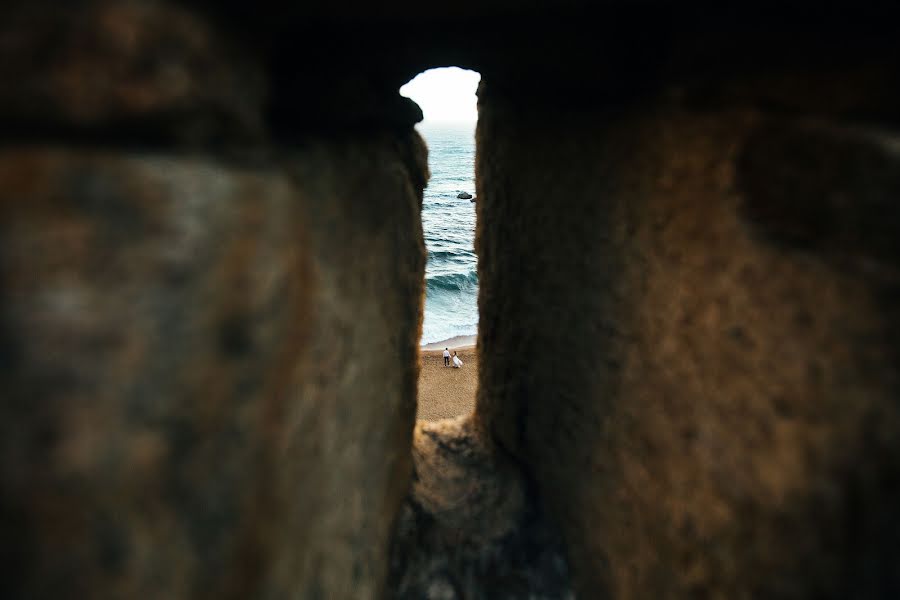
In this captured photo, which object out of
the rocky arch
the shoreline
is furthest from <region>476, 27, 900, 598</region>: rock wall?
the shoreline

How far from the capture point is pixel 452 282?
1323cm

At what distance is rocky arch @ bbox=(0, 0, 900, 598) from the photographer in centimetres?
63

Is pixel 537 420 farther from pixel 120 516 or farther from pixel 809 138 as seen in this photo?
pixel 120 516

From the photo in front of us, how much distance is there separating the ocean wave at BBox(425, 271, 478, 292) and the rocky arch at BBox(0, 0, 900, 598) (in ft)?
35.8

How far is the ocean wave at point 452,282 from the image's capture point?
1296cm

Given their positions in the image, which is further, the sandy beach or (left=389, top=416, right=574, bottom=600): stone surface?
the sandy beach

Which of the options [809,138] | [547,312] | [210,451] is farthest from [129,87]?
[547,312]

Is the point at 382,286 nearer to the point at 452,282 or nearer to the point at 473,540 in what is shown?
the point at 473,540

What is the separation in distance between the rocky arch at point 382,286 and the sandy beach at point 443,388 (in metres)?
4.32

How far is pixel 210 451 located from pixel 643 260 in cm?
119

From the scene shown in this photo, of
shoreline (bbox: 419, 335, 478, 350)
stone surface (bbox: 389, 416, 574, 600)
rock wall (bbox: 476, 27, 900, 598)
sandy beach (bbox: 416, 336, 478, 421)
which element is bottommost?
→ shoreline (bbox: 419, 335, 478, 350)

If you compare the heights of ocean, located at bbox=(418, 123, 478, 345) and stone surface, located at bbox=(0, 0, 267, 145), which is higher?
stone surface, located at bbox=(0, 0, 267, 145)

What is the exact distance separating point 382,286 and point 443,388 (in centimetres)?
540

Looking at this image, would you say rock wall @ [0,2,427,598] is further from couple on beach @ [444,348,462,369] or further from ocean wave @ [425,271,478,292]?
ocean wave @ [425,271,478,292]
